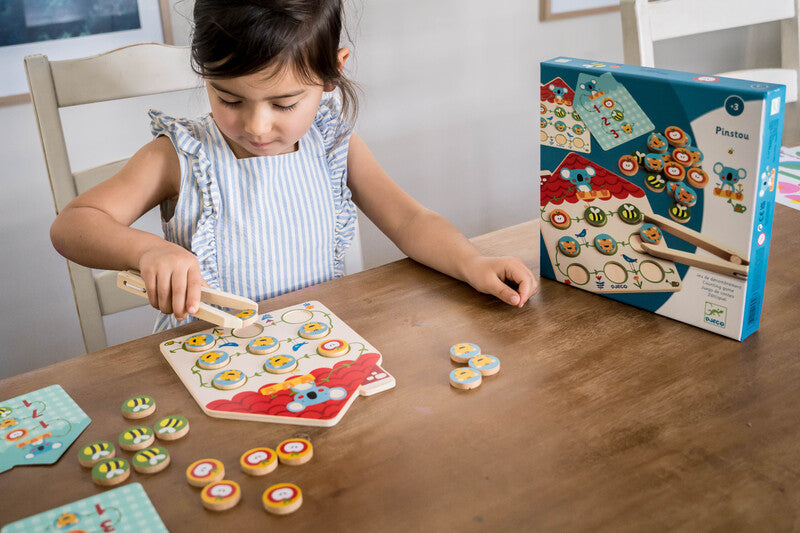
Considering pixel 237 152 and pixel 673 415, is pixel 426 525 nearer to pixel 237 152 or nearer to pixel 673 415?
pixel 673 415

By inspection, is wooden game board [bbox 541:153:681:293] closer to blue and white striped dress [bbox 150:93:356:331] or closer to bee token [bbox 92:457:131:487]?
blue and white striped dress [bbox 150:93:356:331]

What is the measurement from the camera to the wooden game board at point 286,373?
62cm

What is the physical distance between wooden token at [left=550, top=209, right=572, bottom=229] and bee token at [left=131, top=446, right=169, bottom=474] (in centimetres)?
48

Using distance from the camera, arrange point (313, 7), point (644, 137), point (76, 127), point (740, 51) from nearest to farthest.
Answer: point (644, 137) < point (313, 7) < point (76, 127) < point (740, 51)

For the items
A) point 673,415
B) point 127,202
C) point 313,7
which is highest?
point 313,7

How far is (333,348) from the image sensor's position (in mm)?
696

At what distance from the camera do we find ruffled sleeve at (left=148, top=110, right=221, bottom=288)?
940 mm

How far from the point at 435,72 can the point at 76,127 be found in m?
0.90

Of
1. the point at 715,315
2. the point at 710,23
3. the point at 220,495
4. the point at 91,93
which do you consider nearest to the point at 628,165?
the point at 715,315

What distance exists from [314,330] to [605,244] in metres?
0.32

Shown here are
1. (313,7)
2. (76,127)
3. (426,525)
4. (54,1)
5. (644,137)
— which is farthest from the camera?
(76,127)

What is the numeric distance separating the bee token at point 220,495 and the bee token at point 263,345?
18 cm

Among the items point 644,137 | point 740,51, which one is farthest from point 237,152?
point 740,51

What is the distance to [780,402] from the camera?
609 millimetres
